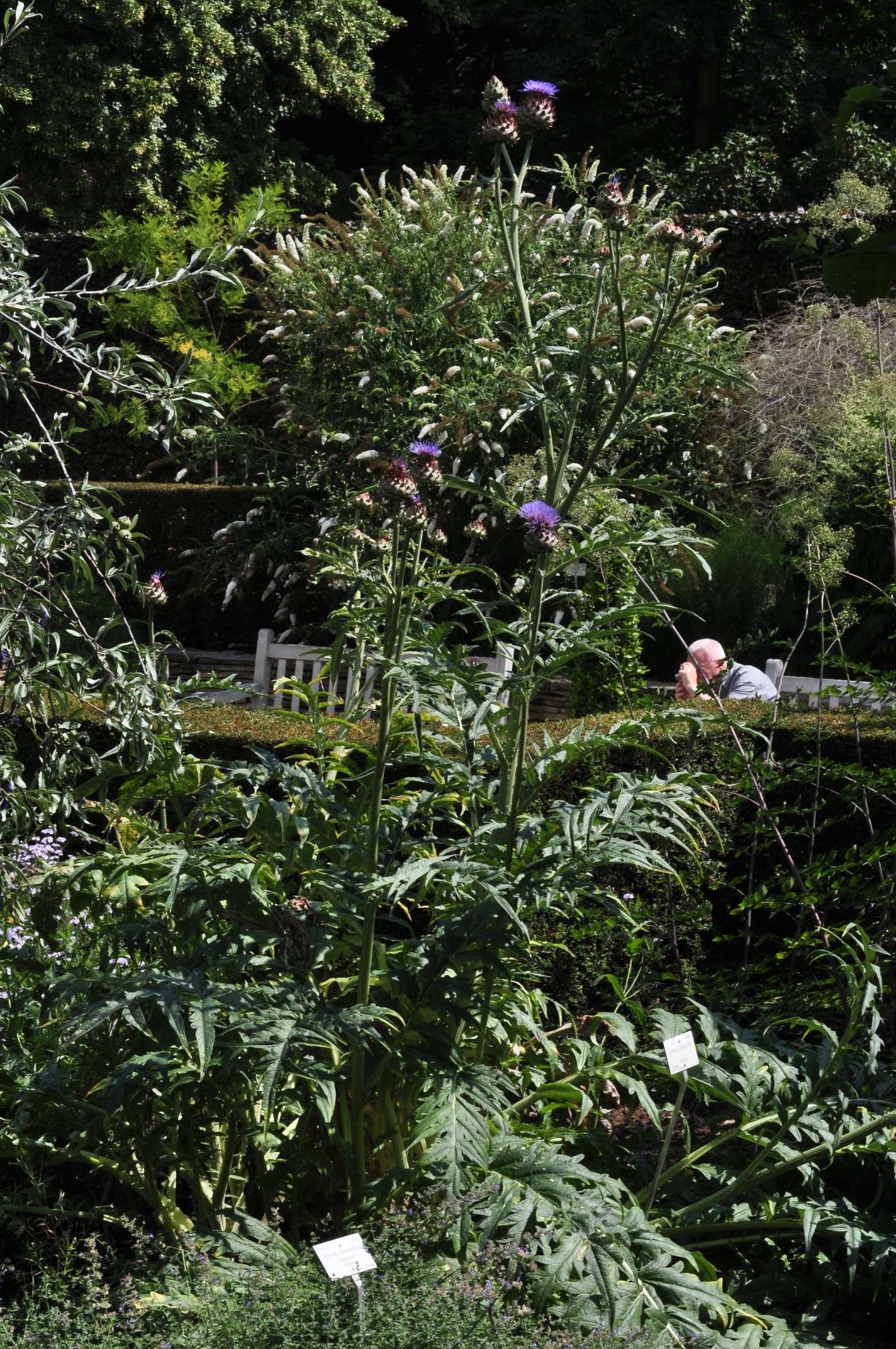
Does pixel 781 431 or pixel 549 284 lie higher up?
pixel 549 284

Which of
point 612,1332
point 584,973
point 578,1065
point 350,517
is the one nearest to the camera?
point 612,1332

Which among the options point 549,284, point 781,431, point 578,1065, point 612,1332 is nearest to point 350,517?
point 549,284

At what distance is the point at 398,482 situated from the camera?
2.34 meters

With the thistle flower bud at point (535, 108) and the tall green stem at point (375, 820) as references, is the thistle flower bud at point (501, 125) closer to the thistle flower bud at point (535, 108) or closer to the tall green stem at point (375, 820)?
the thistle flower bud at point (535, 108)

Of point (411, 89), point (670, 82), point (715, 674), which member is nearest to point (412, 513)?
point (715, 674)

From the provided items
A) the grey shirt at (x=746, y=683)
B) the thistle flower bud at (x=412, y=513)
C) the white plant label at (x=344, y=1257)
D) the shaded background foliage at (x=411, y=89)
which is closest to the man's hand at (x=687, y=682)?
the grey shirt at (x=746, y=683)

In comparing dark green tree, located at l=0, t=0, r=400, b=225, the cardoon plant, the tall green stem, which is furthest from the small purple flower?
dark green tree, located at l=0, t=0, r=400, b=225

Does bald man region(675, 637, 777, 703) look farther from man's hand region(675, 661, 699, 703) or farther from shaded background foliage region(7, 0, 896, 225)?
shaded background foliage region(7, 0, 896, 225)

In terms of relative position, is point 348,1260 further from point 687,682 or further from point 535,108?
point 687,682

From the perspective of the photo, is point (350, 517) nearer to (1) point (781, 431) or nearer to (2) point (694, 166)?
(1) point (781, 431)

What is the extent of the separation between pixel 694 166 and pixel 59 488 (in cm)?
1182

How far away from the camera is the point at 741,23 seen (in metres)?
15.3

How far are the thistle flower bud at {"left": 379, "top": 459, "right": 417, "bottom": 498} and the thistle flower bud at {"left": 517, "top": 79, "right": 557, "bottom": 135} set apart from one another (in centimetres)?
81

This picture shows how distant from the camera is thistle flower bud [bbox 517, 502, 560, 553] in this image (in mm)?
2336
